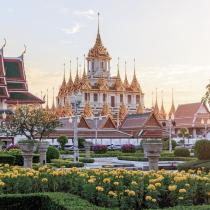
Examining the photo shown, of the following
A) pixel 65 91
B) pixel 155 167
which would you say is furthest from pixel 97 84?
pixel 155 167

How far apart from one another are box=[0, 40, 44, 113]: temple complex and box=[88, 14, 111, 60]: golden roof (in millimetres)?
27883

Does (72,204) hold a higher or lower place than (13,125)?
lower

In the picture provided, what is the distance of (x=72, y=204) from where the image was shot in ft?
22.8

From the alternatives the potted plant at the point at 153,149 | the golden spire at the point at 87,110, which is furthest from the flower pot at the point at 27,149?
the golden spire at the point at 87,110

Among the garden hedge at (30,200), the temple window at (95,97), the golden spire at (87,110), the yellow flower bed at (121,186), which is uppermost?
the temple window at (95,97)

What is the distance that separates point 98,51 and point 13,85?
102ft

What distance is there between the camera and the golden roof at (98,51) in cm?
7819

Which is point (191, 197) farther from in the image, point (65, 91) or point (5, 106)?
point (65, 91)

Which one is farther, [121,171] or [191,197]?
[121,171]

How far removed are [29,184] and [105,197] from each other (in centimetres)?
173

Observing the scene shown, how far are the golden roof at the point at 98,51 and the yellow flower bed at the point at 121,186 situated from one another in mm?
69564

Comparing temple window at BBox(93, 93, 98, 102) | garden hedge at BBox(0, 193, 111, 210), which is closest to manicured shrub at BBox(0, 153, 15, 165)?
garden hedge at BBox(0, 193, 111, 210)

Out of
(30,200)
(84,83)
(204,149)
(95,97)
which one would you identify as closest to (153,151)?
(204,149)

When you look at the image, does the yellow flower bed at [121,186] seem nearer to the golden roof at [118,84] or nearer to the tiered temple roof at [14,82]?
the tiered temple roof at [14,82]
